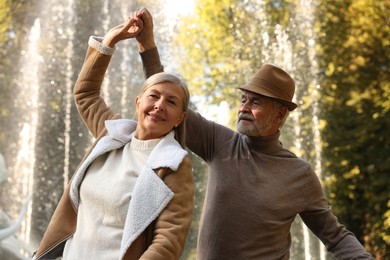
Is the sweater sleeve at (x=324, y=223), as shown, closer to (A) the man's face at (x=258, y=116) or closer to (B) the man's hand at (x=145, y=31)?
(A) the man's face at (x=258, y=116)

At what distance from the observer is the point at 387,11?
663cm

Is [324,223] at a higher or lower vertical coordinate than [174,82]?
lower

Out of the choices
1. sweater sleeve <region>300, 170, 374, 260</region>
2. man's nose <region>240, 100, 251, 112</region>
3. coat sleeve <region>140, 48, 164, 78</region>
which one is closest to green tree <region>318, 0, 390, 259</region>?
sweater sleeve <region>300, 170, 374, 260</region>

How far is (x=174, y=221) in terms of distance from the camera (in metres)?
1.39

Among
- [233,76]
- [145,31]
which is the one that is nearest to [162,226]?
[145,31]

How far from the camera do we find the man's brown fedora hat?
2057mm

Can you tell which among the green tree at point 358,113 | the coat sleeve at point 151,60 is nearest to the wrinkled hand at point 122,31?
the coat sleeve at point 151,60

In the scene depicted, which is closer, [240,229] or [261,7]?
[240,229]

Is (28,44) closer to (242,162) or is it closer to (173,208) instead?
(242,162)

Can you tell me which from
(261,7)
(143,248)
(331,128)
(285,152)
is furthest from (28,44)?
(143,248)

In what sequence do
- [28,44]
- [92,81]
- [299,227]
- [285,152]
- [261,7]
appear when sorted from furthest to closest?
[261,7] < [28,44] < [299,227] < [285,152] < [92,81]

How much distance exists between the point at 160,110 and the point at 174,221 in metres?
0.24

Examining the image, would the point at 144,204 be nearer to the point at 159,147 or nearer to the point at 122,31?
the point at 159,147

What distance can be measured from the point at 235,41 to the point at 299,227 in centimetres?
182
